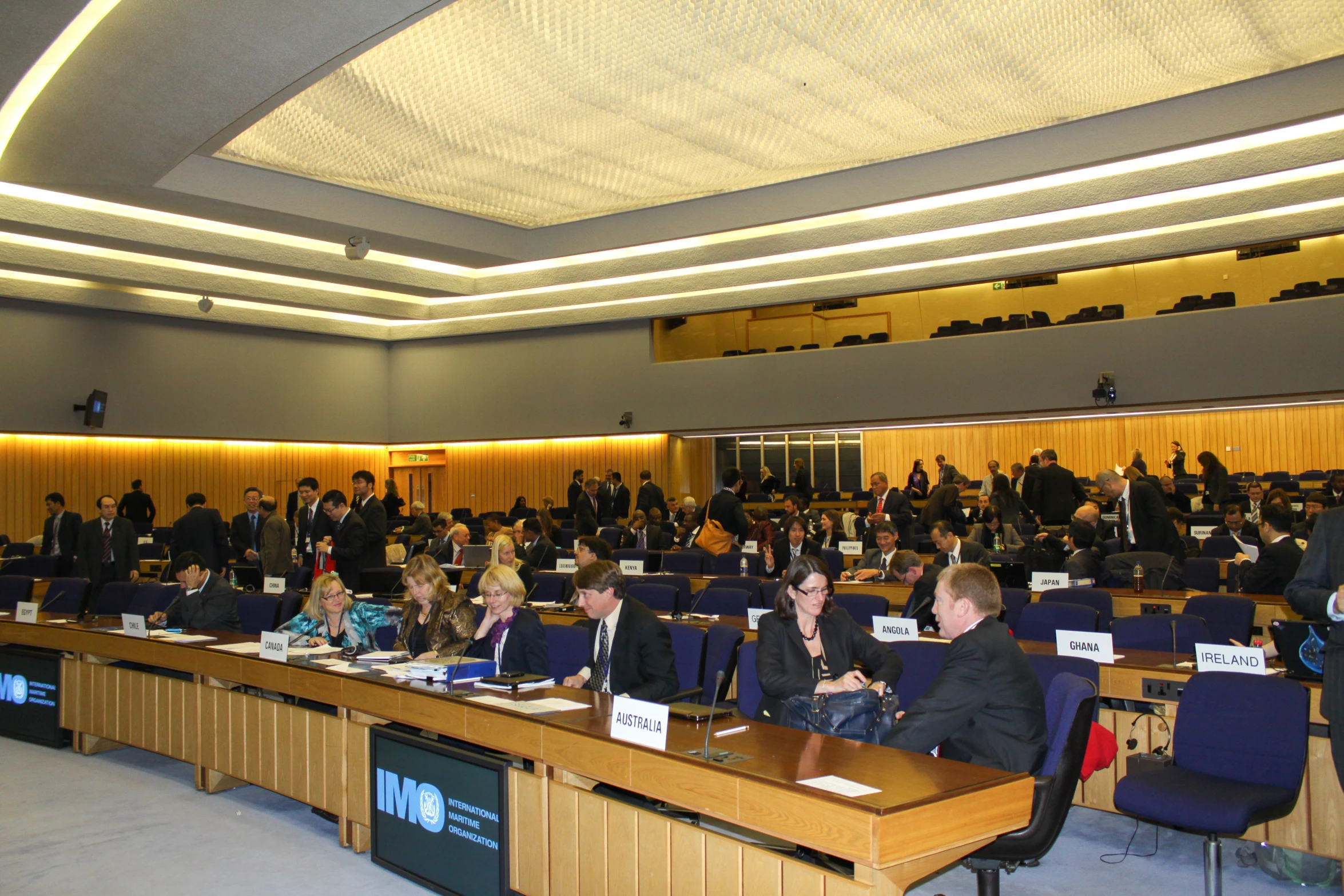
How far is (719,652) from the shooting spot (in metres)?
4.72

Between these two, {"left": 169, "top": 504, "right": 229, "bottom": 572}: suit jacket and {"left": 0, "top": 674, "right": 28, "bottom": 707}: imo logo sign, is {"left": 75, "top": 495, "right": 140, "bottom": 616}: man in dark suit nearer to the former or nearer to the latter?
{"left": 169, "top": 504, "right": 229, "bottom": 572}: suit jacket

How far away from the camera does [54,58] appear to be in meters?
7.13

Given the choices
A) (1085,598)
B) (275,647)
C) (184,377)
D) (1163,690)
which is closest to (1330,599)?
(1163,690)

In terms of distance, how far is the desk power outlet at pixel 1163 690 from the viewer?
4148mm

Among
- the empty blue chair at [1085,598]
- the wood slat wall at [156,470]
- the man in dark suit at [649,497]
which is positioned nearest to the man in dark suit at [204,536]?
the man in dark suit at [649,497]

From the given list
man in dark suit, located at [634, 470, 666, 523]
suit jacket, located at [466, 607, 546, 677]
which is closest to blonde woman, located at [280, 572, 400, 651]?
suit jacket, located at [466, 607, 546, 677]

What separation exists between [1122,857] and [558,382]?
1337 cm

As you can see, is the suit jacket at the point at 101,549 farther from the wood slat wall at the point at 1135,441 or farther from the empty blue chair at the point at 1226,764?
the wood slat wall at the point at 1135,441

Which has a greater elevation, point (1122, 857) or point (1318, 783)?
point (1318, 783)

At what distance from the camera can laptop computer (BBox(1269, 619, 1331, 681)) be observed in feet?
12.8

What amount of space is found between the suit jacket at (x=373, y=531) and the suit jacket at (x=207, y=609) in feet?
5.93

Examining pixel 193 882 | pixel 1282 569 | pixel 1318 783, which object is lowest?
→ pixel 193 882

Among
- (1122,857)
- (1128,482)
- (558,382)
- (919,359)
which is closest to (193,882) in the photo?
(1122,857)

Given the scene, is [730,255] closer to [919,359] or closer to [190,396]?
[919,359]
